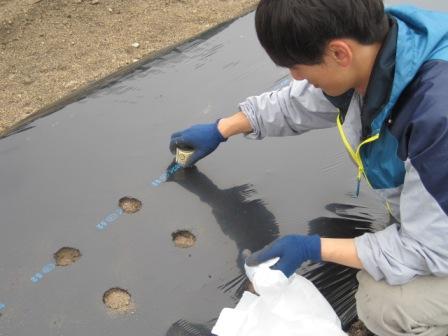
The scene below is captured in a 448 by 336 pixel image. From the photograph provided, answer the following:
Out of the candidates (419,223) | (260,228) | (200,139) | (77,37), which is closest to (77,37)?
(77,37)

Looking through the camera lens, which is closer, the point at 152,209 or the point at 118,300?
the point at 118,300

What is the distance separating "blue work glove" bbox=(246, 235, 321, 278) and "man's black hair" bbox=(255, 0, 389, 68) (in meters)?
0.43

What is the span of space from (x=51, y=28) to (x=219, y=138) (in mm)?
2342

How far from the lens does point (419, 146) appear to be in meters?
0.98

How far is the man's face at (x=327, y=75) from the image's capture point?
103 cm

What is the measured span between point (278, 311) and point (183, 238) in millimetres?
407

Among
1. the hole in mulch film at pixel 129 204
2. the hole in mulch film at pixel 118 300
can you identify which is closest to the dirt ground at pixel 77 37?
the hole in mulch film at pixel 129 204

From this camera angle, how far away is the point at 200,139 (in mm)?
1527

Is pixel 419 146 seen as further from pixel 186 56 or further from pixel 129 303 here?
pixel 186 56

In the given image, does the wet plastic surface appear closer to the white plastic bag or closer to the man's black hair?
the white plastic bag

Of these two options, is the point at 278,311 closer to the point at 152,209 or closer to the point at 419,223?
the point at 419,223

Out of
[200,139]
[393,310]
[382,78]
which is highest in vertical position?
[382,78]

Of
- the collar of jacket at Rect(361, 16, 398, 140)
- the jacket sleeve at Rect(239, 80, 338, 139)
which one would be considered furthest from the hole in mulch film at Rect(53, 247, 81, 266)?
the collar of jacket at Rect(361, 16, 398, 140)

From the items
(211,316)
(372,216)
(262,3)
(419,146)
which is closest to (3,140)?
(211,316)
